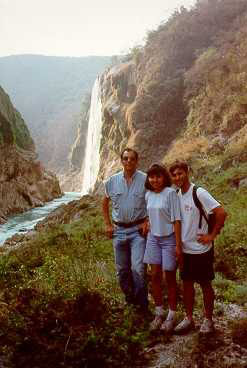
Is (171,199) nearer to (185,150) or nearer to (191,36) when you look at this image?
(185,150)

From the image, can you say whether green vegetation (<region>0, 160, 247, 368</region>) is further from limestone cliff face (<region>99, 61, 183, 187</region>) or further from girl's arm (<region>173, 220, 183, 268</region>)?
limestone cliff face (<region>99, 61, 183, 187</region>)

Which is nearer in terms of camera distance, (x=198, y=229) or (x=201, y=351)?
(x=201, y=351)

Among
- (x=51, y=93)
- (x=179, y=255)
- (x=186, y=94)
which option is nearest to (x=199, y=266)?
(x=179, y=255)

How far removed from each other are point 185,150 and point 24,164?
21.7 meters

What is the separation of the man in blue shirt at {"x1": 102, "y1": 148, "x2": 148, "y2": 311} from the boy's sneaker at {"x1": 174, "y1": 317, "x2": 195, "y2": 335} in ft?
1.80

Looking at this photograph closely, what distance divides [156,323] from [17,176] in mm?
36662

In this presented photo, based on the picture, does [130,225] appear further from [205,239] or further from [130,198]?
[205,239]

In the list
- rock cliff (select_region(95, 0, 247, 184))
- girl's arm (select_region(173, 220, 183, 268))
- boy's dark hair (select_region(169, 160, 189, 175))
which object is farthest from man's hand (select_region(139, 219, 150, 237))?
rock cliff (select_region(95, 0, 247, 184))

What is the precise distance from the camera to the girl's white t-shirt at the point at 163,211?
4.64 metres

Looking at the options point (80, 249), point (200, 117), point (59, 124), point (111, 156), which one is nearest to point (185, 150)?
point (200, 117)

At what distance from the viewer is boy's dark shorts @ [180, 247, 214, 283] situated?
453 centimetres

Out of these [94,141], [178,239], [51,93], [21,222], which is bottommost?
[21,222]

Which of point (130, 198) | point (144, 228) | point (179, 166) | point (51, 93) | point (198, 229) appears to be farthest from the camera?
point (51, 93)

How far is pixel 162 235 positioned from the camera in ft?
15.6
